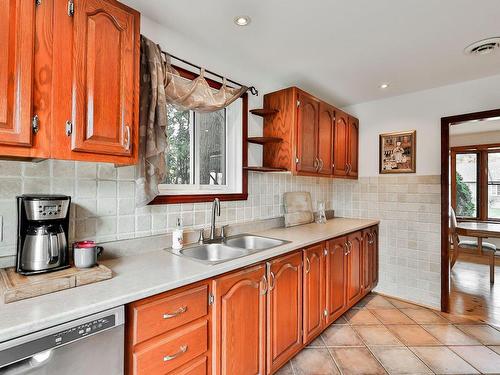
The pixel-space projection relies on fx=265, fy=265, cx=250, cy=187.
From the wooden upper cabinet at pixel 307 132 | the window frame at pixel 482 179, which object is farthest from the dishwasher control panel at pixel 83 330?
the window frame at pixel 482 179

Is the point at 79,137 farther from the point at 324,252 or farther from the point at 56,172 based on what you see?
the point at 324,252

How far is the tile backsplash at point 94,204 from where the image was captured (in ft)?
3.98

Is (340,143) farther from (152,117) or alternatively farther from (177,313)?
(177,313)

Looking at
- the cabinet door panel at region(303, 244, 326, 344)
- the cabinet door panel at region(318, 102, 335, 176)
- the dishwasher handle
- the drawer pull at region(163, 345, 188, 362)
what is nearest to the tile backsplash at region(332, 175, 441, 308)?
the cabinet door panel at region(318, 102, 335, 176)

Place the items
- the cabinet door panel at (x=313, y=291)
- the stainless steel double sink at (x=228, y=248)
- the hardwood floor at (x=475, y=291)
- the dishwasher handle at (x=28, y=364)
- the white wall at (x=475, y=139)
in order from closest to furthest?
1. the dishwasher handle at (x=28, y=364)
2. the stainless steel double sink at (x=228, y=248)
3. the cabinet door panel at (x=313, y=291)
4. the hardwood floor at (x=475, y=291)
5. the white wall at (x=475, y=139)

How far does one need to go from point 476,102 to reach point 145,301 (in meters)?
3.36

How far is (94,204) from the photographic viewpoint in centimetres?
147

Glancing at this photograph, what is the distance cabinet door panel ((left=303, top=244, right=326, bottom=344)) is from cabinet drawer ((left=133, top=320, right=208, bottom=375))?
96cm

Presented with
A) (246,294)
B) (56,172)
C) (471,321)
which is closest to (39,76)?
(56,172)

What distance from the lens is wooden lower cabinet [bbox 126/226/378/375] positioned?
1.11 meters

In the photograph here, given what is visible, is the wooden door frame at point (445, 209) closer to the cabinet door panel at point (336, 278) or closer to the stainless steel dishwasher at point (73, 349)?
the cabinet door panel at point (336, 278)

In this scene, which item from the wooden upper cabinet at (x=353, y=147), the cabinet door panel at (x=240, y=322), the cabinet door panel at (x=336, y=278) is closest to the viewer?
the cabinet door panel at (x=240, y=322)

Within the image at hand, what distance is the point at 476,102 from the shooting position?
263cm

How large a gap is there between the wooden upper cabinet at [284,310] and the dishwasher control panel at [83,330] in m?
0.95
